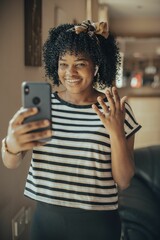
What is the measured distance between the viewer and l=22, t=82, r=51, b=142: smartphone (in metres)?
0.83

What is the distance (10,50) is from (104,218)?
0.77m

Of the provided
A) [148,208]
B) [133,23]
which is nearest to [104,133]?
[148,208]

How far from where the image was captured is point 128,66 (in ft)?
26.7

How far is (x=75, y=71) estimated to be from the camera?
3.36 feet

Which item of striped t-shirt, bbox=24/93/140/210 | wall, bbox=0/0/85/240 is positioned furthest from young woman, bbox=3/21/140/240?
wall, bbox=0/0/85/240

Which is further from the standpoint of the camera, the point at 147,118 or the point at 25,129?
the point at 147,118

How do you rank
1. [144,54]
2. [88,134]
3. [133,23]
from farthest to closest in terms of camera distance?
[144,54]
[133,23]
[88,134]

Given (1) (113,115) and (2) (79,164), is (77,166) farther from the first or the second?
(1) (113,115)

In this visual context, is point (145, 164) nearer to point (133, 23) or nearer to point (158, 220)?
point (158, 220)

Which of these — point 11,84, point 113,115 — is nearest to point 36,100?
point 113,115

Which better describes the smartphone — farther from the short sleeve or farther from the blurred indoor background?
the blurred indoor background

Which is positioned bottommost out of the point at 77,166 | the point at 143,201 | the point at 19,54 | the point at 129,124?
the point at 143,201

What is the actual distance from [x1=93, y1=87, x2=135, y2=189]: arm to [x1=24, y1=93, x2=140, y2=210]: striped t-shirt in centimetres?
4

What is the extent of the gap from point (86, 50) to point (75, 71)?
0.26 ft
